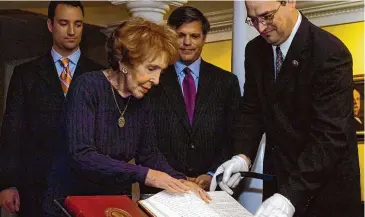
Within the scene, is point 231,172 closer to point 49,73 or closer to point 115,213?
point 115,213

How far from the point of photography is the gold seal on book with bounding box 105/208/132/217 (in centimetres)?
140

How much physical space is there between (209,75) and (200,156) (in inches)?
12.9

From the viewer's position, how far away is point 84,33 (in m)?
4.61

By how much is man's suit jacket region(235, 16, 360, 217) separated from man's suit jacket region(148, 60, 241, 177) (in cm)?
30

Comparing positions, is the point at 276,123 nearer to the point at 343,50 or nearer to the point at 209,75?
the point at 343,50

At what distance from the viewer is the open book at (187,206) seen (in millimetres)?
1476

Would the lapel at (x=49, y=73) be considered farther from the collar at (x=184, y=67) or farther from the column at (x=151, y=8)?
the column at (x=151, y=8)

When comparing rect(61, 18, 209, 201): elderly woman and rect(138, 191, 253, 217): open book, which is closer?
rect(138, 191, 253, 217): open book

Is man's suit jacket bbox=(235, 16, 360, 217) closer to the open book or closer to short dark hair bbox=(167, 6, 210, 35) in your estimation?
the open book

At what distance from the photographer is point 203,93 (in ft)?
7.70

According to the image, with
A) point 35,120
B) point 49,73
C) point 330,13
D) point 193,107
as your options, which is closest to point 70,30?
point 49,73

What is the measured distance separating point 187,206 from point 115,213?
0.20 metres

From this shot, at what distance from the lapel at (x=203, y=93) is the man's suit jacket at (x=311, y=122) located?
30cm

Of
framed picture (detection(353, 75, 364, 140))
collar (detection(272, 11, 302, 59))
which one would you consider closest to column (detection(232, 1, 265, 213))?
collar (detection(272, 11, 302, 59))
